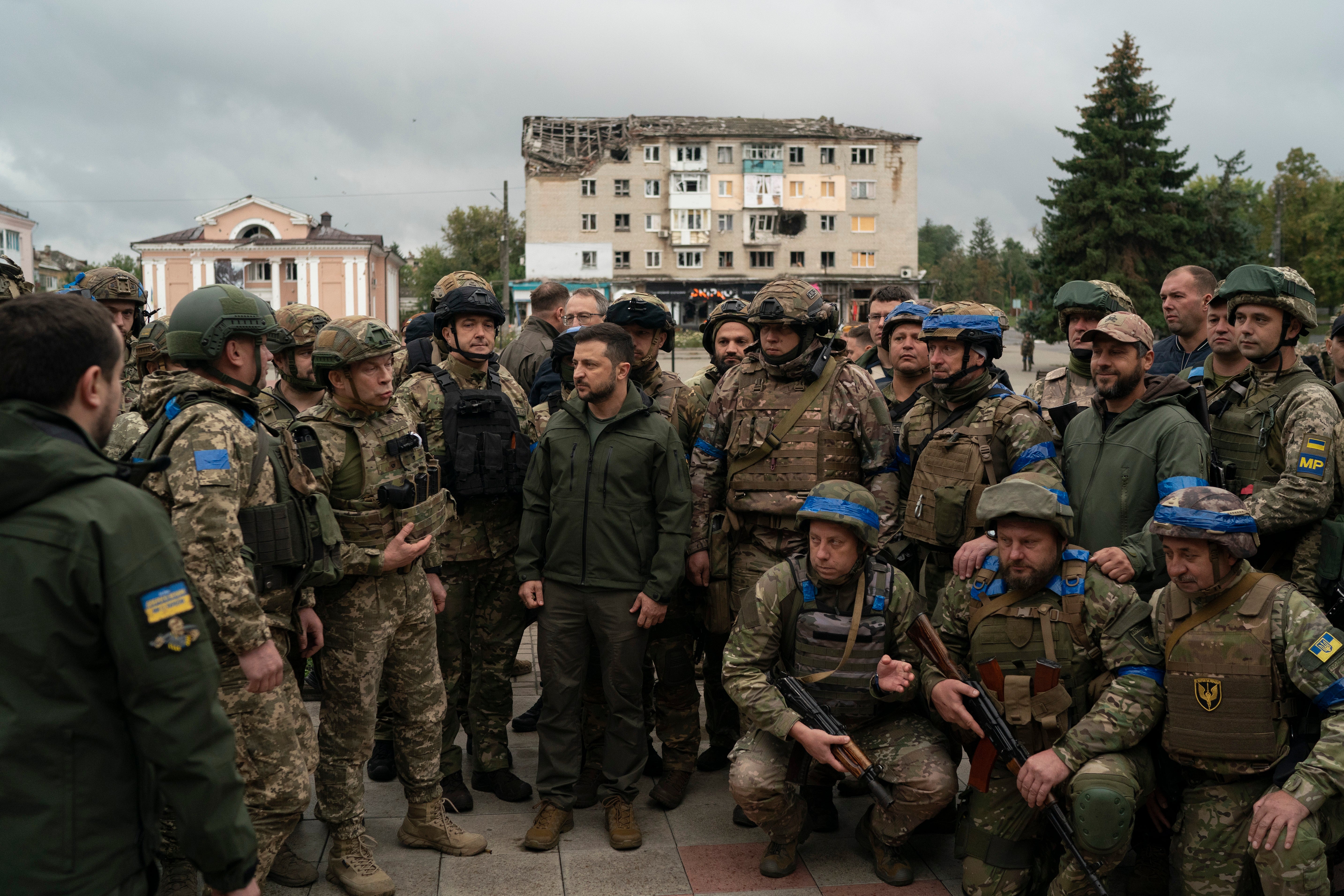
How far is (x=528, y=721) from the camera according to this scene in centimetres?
666

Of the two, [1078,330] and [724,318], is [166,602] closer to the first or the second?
[724,318]

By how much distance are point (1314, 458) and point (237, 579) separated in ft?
15.7

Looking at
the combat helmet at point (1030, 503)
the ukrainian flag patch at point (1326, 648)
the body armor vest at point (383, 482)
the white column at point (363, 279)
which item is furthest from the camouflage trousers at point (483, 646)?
the white column at point (363, 279)

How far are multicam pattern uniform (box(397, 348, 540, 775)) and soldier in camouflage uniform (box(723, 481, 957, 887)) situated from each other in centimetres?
152

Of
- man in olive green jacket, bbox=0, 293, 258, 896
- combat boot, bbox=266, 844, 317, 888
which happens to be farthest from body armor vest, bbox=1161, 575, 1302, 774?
combat boot, bbox=266, 844, 317, 888

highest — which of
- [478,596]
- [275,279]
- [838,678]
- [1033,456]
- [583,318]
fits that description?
[275,279]

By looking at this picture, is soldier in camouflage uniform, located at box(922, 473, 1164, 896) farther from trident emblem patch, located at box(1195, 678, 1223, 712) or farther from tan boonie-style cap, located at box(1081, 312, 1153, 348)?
tan boonie-style cap, located at box(1081, 312, 1153, 348)

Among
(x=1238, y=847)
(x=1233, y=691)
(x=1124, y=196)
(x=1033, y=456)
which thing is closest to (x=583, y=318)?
(x=1033, y=456)

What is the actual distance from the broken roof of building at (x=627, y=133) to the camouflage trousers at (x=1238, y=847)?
59460 mm

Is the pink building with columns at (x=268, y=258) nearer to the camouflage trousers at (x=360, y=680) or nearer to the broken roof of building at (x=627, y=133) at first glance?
the broken roof of building at (x=627, y=133)

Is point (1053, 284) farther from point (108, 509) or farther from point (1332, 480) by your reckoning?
point (108, 509)

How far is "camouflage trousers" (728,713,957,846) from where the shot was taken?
4.59 meters

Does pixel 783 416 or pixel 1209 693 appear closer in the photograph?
pixel 1209 693

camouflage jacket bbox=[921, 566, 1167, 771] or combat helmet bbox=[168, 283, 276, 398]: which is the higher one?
combat helmet bbox=[168, 283, 276, 398]
